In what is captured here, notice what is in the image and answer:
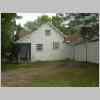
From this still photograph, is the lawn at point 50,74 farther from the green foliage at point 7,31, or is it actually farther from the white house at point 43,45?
the green foliage at point 7,31

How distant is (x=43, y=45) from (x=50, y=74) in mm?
561

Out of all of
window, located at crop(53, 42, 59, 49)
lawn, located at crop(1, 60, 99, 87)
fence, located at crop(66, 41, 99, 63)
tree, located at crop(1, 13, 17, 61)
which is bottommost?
lawn, located at crop(1, 60, 99, 87)

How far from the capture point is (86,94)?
120 inches

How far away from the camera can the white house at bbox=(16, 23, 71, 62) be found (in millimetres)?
3751

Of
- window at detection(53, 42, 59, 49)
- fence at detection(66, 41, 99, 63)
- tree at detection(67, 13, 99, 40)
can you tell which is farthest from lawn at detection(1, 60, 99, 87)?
tree at detection(67, 13, 99, 40)

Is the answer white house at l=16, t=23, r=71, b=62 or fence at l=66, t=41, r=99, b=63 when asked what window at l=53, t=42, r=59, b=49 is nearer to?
white house at l=16, t=23, r=71, b=62

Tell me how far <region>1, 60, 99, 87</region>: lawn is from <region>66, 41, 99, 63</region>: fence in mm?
102

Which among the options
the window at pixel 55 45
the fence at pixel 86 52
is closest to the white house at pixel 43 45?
the window at pixel 55 45

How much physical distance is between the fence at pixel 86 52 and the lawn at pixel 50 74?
102 mm

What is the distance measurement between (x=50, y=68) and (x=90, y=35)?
920 mm

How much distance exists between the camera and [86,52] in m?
3.83

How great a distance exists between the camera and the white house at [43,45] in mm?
3751

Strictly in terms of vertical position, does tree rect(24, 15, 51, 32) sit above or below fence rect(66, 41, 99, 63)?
above
